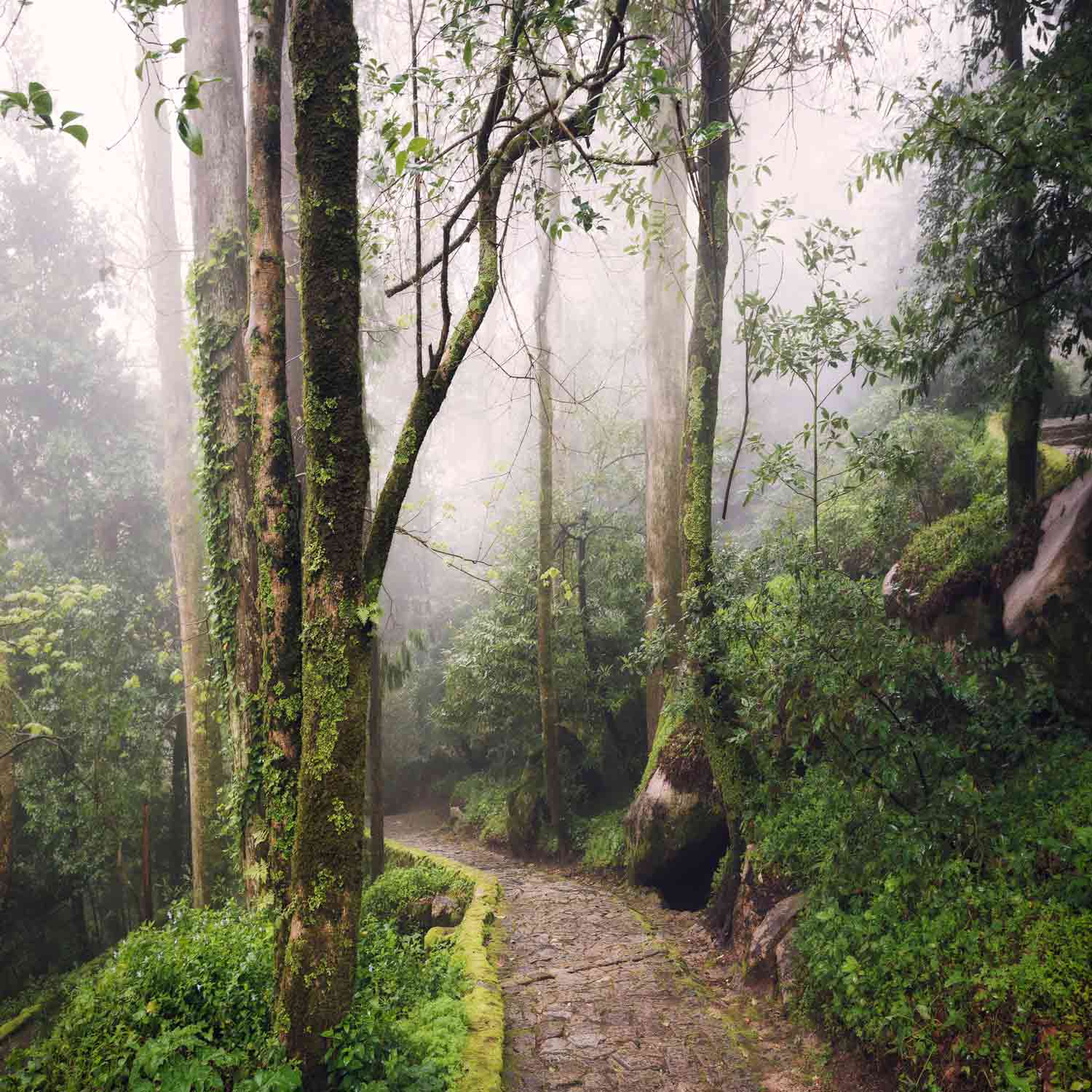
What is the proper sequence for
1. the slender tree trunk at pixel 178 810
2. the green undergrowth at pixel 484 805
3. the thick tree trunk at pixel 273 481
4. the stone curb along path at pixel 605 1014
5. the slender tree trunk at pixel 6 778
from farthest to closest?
the green undergrowth at pixel 484 805, the slender tree trunk at pixel 178 810, the slender tree trunk at pixel 6 778, the stone curb along path at pixel 605 1014, the thick tree trunk at pixel 273 481

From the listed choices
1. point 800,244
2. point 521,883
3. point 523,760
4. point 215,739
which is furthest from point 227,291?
point 523,760

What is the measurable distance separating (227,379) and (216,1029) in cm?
548

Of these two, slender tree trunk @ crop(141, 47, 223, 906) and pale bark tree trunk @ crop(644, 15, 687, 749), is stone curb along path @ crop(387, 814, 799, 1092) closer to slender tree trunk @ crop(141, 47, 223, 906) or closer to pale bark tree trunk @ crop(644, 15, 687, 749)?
pale bark tree trunk @ crop(644, 15, 687, 749)

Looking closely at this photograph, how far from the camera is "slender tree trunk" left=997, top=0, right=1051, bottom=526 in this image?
19.1 feet

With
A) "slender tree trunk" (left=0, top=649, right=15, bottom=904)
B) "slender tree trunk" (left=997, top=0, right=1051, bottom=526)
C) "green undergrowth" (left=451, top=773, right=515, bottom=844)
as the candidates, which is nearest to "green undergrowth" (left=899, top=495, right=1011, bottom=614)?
"slender tree trunk" (left=997, top=0, right=1051, bottom=526)

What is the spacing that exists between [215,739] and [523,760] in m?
6.35

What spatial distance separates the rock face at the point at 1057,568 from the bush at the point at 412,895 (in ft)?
20.4

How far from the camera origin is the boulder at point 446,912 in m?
8.02

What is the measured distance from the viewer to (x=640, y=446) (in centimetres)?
1975

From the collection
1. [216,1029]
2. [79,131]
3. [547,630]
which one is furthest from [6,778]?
[79,131]

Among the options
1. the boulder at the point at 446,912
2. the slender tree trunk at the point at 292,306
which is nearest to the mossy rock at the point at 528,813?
the boulder at the point at 446,912

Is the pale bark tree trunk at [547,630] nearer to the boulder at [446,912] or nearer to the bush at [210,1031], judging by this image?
the boulder at [446,912]

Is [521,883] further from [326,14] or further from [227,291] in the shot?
[326,14]

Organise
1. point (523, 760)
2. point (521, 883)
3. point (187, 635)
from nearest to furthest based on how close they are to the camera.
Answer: point (521, 883)
point (187, 635)
point (523, 760)
